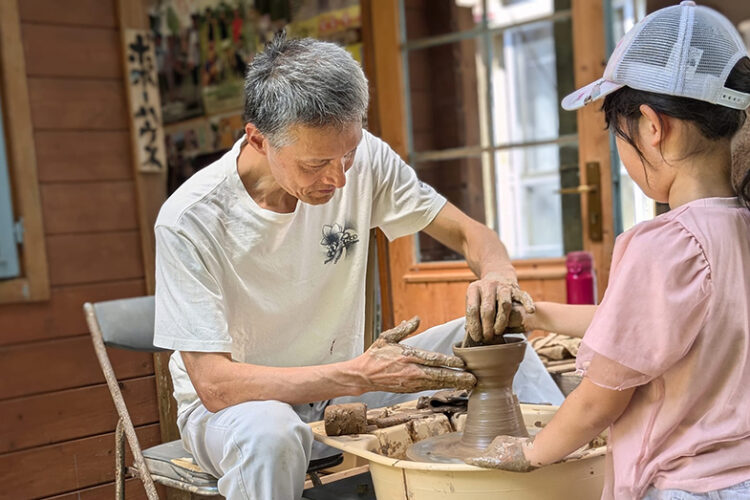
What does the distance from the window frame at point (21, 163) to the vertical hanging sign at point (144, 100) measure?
47 centimetres

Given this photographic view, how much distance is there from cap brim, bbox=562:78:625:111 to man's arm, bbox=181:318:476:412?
2.00 ft

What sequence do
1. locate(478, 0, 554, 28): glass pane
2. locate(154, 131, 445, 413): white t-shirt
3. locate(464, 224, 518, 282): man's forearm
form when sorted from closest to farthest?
1. locate(154, 131, 445, 413): white t-shirt
2. locate(464, 224, 518, 282): man's forearm
3. locate(478, 0, 554, 28): glass pane

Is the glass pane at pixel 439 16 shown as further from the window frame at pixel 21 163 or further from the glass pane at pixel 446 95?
the window frame at pixel 21 163

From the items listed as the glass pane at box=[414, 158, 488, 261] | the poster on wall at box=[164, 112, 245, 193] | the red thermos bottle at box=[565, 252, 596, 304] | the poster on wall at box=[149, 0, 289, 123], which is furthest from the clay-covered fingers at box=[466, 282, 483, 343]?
the poster on wall at box=[149, 0, 289, 123]

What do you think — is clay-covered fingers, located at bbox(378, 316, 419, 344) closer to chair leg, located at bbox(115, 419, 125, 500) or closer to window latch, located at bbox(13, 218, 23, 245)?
chair leg, located at bbox(115, 419, 125, 500)

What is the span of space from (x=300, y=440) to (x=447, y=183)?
2.76 metres

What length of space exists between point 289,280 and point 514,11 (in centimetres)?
245

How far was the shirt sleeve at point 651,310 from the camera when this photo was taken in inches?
52.6

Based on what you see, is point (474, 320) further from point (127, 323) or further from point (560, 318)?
point (127, 323)

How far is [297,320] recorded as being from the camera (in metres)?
2.26

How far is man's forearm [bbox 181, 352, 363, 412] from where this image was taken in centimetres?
188

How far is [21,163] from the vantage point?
11.0ft

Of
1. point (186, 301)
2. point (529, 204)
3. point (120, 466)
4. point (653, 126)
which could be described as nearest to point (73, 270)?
point (120, 466)

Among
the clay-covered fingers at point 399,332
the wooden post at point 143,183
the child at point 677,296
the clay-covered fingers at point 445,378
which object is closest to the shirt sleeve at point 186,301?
the clay-covered fingers at point 399,332
